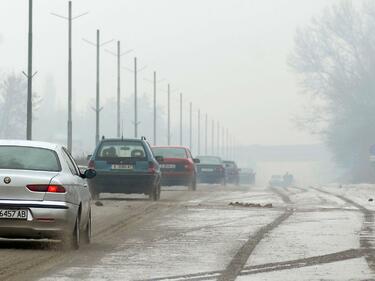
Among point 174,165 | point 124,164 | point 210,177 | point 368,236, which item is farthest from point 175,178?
point 368,236

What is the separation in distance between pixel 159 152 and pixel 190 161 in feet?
3.95

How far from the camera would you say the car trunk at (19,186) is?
1510cm

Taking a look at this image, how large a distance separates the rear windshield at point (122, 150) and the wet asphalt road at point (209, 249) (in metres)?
6.37

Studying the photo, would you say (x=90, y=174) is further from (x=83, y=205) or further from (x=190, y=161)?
(x=190, y=161)

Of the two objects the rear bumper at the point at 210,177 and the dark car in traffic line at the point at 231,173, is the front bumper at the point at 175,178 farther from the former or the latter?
the dark car in traffic line at the point at 231,173

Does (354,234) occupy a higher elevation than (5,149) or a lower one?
lower

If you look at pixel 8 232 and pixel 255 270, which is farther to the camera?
pixel 8 232

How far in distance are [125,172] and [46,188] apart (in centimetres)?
1718

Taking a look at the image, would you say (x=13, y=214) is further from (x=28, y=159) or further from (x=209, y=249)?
(x=209, y=249)

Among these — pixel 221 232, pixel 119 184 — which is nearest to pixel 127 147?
pixel 119 184

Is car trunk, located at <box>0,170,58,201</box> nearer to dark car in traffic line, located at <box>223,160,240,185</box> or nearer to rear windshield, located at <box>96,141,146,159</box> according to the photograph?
rear windshield, located at <box>96,141,146,159</box>

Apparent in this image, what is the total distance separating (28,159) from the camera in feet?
52.2

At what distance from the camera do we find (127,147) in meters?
33.1

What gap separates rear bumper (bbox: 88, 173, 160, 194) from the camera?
32.4 m
